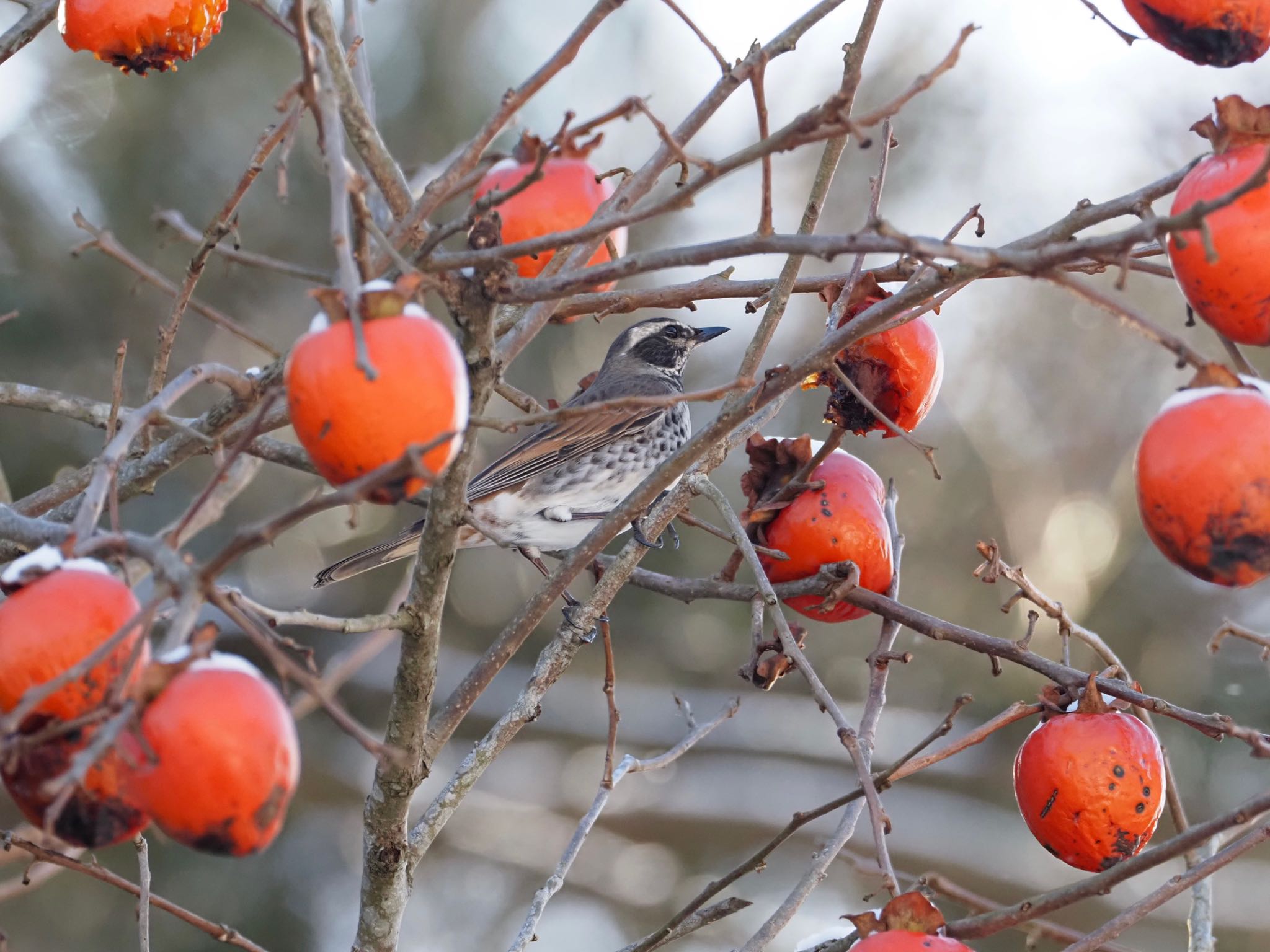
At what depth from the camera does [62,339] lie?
21.1ft

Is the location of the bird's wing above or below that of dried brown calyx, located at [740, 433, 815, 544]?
above

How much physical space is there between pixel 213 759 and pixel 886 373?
1484mm

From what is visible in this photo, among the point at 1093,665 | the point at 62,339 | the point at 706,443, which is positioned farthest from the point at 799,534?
the point at 62,339

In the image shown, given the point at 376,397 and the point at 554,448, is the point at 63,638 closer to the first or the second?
the point at 376,397

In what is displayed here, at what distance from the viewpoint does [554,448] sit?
4.09 meters

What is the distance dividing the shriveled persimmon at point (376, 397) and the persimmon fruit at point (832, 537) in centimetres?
117

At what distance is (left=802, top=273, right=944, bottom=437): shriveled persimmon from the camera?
2.16 meters

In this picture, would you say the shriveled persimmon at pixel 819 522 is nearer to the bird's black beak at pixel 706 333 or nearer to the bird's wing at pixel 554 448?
the bird's wing at pixel 554 448

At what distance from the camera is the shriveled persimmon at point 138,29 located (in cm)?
167

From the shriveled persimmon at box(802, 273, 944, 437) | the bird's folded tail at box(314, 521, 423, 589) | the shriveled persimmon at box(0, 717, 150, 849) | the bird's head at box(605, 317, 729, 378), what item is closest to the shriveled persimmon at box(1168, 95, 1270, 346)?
the shriveled persimmon at box(802, 273, 944, 437)

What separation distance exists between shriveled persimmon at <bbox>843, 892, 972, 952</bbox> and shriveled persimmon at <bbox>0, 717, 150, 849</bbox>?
718 millimetres

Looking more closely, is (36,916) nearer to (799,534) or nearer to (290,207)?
(290,207)

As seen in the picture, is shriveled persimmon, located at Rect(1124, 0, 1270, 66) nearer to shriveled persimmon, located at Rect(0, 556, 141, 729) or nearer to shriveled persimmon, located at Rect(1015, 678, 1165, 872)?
shriveled persimmon, located at Rect(1015, 678, 1165, 872)

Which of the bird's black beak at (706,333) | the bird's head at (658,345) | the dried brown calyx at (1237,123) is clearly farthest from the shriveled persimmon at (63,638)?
the bird's head at (658,345)
